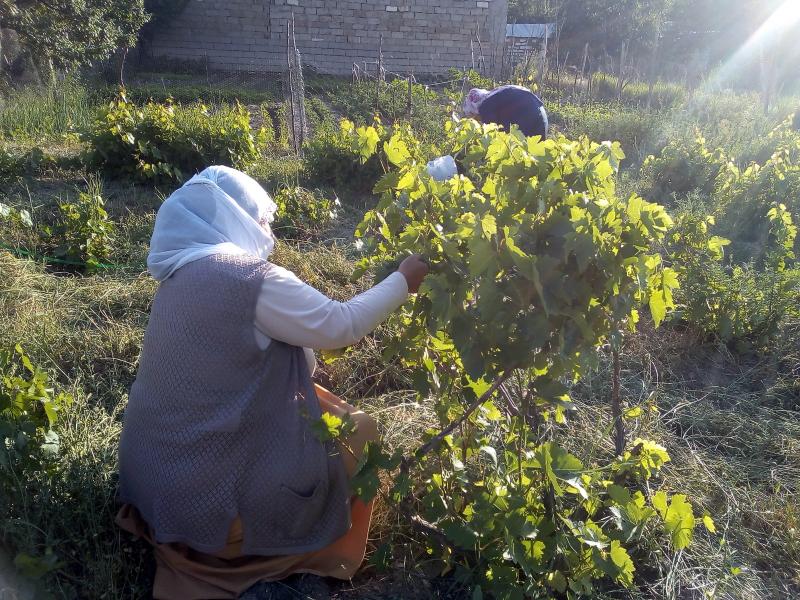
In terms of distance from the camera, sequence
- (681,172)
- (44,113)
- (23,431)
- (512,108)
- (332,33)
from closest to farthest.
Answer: (23,431) < (512,108) < (681,172) < (44,113) < (332,33)

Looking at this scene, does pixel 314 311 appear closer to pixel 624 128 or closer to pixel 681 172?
pixel 681 172

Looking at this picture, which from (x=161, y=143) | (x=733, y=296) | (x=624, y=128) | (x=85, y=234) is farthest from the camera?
(x=624, y=128)

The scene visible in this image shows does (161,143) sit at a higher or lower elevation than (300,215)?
higher

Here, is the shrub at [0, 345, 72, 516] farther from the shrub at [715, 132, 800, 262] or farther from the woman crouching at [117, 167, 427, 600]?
the shrub at [715, 132, 800, 262]

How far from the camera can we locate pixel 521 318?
5.58 ft

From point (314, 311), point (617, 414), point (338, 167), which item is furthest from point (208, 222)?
point (338, 167)

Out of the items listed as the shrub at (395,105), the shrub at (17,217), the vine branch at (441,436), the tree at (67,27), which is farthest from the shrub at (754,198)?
the tree at (67,27)

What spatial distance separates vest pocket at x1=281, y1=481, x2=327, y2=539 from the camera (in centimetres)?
197

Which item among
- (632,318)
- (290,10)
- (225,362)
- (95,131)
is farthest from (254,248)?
(290,10)

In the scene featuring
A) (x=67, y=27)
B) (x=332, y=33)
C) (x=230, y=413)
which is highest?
(x=67, y=27)

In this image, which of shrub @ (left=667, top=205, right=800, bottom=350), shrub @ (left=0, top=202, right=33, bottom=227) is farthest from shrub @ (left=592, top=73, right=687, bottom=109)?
shrub @ (left=0, top=202, right=33, bottom=227)

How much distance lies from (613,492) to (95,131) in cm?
556

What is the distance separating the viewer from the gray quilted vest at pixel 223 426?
191 centimetres

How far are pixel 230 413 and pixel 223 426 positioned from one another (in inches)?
1.6
